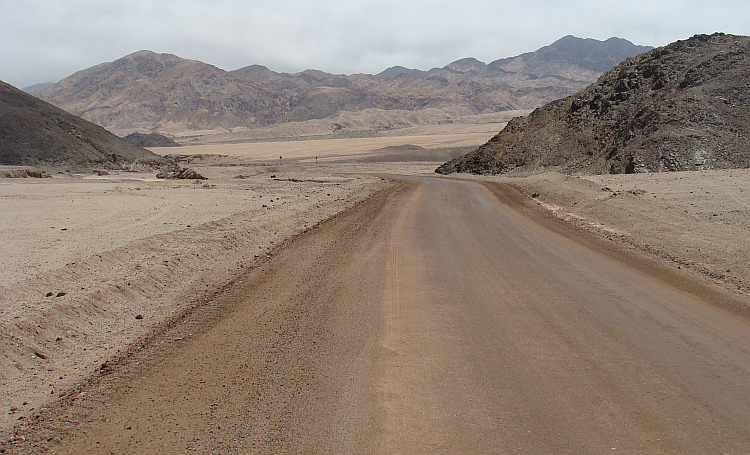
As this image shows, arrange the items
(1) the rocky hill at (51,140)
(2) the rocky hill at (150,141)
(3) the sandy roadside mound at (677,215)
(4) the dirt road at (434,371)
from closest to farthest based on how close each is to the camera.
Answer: (4) the dirt road at (434,371) → (3) the sandy roadside mound at (677,215) → (1) the rocky hill at (51,140) → (2) the rocky hill at (150,141)

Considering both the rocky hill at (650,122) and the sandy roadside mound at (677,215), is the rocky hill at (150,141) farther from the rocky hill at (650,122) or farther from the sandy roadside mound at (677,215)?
the sandy roadside mound at (677,215)

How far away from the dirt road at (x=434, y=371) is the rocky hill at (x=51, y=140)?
152ft

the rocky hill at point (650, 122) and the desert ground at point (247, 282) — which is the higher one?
the rocky hill at point (650, 122)

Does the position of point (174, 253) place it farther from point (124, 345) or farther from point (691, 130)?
point (691, 130)

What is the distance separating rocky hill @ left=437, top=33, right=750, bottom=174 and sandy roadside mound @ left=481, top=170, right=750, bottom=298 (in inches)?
225

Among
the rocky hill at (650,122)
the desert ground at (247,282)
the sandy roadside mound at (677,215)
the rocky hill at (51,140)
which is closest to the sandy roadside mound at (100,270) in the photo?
the desert ground at (247,282)

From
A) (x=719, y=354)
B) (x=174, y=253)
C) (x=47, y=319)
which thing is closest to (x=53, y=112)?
(x=174, y=253)

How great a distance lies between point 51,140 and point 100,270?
46415mm

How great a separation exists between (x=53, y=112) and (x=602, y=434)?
201 ft

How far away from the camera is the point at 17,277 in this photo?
789cm

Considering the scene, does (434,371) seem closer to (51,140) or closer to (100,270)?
(100,270)

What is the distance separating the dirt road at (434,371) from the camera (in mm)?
3803

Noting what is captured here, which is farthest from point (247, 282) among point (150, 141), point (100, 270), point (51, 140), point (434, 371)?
point (150, 141)

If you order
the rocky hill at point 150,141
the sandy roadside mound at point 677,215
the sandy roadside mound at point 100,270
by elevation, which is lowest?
the sandy roadside mound at point 100,270
